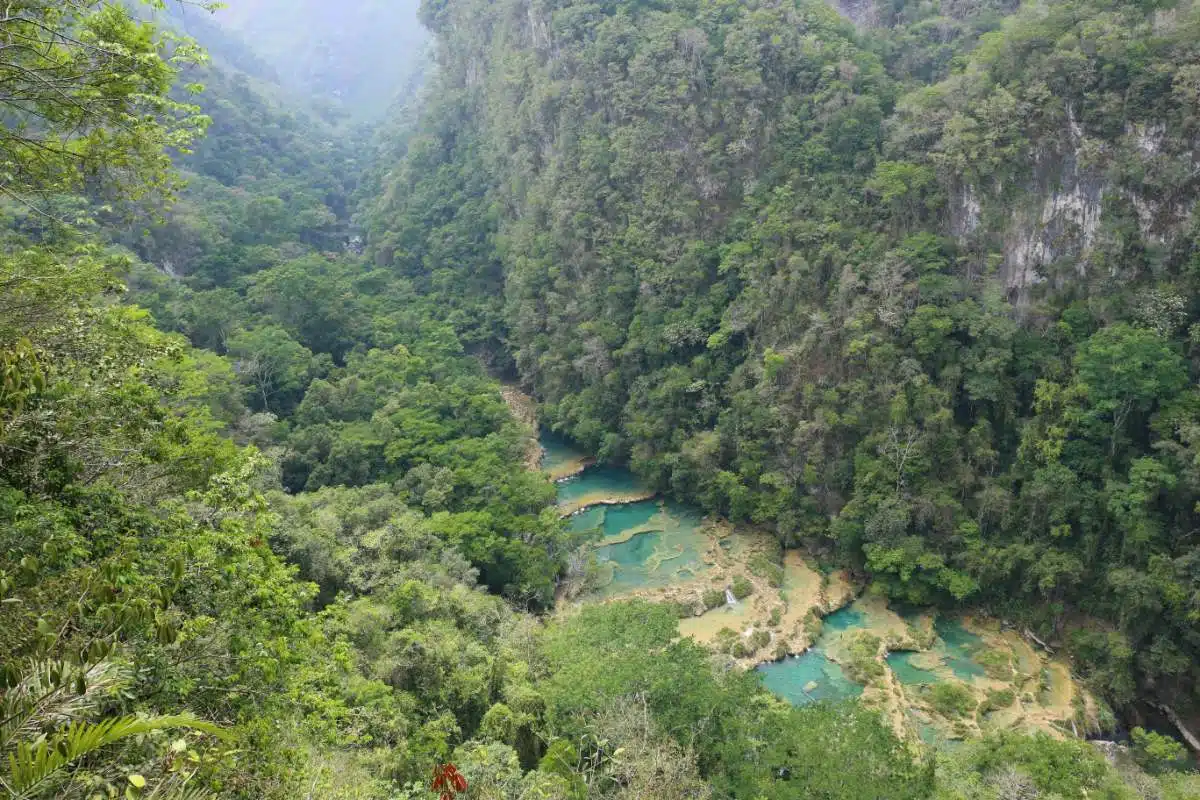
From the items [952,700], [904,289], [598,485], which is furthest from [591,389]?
[952,700]

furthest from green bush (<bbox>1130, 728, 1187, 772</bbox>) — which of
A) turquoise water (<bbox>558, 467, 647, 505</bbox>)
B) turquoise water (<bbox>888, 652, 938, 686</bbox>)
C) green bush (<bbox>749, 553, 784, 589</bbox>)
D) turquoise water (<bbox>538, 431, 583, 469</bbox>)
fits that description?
turquoise water (<bbox>538, 431, 583, 469</bbox>)

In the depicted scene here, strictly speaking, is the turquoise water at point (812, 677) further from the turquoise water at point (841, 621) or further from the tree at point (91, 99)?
the tree at point (91, 99)

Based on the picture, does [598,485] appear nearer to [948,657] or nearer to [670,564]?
[670,564]

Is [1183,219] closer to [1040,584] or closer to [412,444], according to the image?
[1040,584]

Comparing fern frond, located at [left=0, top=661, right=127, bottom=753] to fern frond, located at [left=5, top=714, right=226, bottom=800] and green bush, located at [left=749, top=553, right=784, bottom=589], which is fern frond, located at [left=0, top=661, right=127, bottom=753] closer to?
fern frond, located at [left=5, top=714, right=226, bottom=800]

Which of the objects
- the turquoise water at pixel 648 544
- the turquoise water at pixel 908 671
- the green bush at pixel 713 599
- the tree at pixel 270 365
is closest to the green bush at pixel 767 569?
the turquoise water at pixel 648 544

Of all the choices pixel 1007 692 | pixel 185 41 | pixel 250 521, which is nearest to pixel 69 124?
pixel 185 41

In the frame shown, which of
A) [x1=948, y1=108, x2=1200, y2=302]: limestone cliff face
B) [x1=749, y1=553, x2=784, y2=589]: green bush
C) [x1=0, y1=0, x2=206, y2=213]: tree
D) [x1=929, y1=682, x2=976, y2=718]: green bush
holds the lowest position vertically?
[x1=749, y1=553, x2=784, y2=589]: green bush
